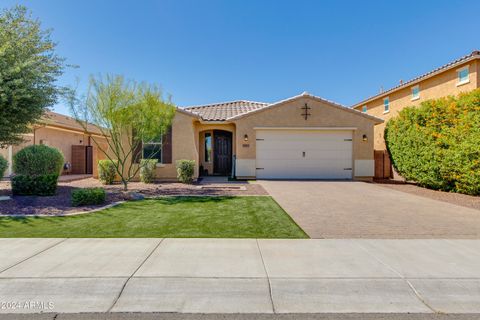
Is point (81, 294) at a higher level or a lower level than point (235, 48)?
lower

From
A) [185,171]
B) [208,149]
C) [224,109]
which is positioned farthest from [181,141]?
[224,109]

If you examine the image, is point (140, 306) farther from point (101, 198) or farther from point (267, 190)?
point (267, 190)

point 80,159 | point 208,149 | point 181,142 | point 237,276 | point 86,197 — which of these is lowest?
point 237,276

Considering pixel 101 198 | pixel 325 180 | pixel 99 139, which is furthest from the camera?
pixel 99 139

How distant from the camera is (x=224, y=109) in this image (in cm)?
1781

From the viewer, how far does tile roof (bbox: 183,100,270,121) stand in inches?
621

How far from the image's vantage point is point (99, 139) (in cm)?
2317

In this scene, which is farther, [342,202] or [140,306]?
[342,202]

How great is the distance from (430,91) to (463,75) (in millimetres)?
2036

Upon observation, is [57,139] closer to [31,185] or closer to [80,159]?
[80,159]

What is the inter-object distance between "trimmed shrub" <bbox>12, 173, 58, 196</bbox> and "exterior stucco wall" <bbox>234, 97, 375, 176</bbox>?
8.59 metres

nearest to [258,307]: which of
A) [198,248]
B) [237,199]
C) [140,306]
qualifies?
[140,306]

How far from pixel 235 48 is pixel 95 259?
48.9 feet

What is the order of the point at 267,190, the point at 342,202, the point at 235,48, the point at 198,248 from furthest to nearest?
1. the point at 235,48
2. the point at 267,190
3. the point at 342,202
4. the point at 198,248
